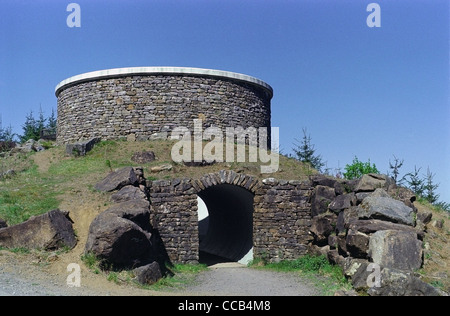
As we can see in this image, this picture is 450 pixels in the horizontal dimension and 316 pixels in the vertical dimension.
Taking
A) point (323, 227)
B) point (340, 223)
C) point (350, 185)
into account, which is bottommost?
point (323, 227)

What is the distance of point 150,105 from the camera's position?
67.5 feet

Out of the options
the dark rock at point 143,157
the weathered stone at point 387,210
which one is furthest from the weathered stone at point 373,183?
the dark rock at point 143,157

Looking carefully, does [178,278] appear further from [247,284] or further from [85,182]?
[85,182]

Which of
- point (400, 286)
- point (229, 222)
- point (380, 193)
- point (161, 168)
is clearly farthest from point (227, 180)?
point (400, 286)

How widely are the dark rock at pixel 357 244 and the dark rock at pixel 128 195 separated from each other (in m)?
5.90

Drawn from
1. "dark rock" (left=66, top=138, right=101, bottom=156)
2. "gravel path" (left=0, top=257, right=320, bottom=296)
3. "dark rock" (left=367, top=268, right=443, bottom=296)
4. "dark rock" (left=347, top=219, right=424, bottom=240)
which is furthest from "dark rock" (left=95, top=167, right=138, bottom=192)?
"dark rock" (left=367, top=268, right=443, bottom=296)

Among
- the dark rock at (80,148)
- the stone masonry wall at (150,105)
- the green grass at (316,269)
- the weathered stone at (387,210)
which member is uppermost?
the stone masonry wall at (150,105)

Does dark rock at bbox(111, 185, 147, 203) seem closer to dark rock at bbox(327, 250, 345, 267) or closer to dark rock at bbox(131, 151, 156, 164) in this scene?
dark rock at bbox(131, 151, 156, 164)

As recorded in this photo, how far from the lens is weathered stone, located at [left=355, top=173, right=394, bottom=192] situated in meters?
13.9

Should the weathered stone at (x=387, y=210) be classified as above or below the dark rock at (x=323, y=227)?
above

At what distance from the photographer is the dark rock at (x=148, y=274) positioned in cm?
1090

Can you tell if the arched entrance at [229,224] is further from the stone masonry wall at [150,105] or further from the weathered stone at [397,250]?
the weathered stone at [397,250]

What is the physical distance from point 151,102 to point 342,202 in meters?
10.1
